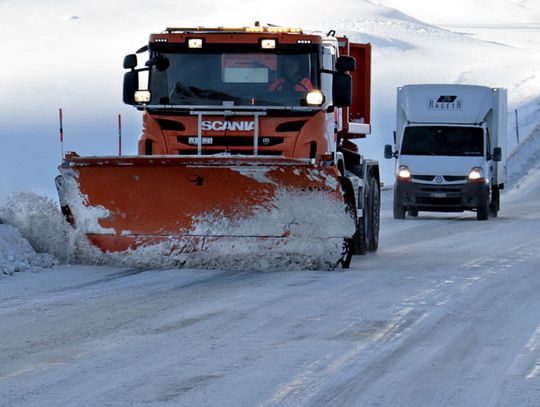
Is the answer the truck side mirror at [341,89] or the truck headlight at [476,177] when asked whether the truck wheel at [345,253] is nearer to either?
the truck side mirror at [341,89]

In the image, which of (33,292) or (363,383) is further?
(33,292)

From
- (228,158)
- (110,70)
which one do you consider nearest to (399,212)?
(228,158)

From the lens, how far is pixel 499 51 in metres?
110

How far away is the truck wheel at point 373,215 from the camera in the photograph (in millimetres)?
16500

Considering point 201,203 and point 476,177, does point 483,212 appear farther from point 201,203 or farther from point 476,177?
point 201,203

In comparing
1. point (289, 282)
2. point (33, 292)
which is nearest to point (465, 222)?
point (289, 282)

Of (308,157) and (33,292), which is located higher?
(308,157)

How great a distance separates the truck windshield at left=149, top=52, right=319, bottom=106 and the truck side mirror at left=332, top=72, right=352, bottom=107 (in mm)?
195

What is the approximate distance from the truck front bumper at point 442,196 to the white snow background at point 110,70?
24.8 ft

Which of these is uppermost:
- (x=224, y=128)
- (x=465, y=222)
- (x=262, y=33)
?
(x=262, y=33)

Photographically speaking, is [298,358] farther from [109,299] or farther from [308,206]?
[308,206]

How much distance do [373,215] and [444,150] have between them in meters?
8.84

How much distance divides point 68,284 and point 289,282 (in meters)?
1.85

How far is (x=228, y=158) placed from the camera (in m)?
12.8
